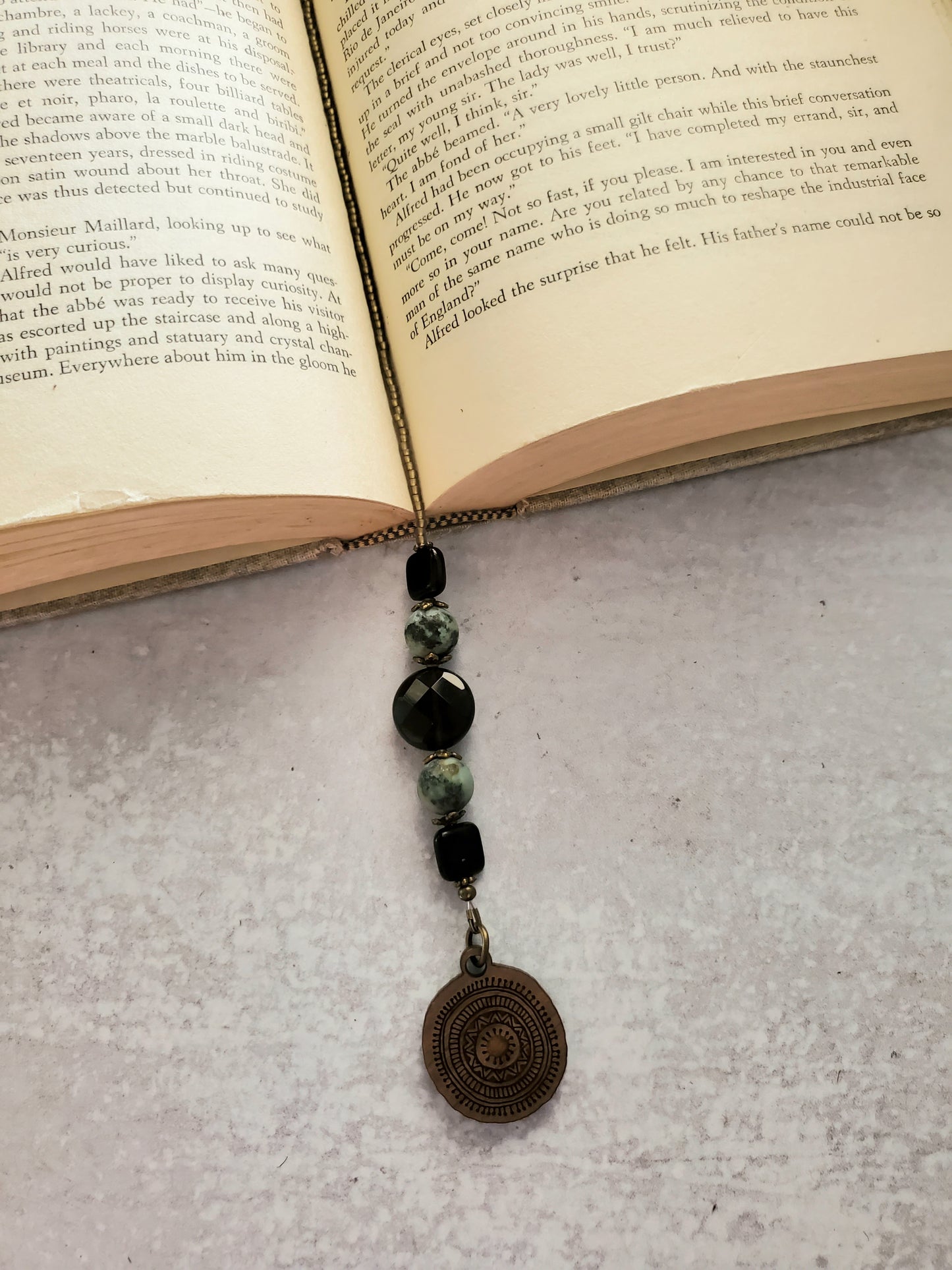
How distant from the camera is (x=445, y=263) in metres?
0.78

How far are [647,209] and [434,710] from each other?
0.43 metres

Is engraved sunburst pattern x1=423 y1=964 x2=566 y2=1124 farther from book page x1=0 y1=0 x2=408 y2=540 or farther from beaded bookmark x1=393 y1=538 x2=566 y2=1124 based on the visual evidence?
book page x1=0 y1=0 x2=408 y2=540

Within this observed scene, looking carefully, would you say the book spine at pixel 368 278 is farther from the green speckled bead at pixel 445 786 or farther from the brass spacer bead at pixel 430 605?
the green speckled bead at pixel 445 786

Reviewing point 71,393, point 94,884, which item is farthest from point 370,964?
point 71,393

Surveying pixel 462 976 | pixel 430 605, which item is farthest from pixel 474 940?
pixel 430 605

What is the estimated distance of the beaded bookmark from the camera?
2.28ft

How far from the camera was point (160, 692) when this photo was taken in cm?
80

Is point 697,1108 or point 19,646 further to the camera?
point 19,646

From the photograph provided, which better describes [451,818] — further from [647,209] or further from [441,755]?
[647,209]

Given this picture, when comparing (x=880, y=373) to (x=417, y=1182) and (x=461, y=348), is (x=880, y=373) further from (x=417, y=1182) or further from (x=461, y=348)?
(x=417, y=1182)

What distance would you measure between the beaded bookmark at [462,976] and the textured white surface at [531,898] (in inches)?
0.8

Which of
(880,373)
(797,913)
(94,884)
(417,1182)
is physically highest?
(880,373)

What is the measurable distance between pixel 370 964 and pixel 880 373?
621mm

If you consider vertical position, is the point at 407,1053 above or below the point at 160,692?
below
